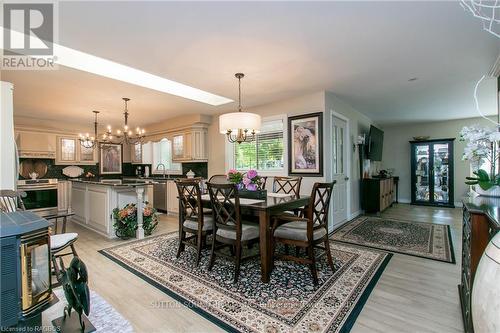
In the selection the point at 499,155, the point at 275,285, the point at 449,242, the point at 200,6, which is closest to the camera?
the point at 499,155

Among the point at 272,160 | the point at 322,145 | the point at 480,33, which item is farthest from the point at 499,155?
the point at 272,160

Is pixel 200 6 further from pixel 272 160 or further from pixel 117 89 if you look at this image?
pixel 272 160

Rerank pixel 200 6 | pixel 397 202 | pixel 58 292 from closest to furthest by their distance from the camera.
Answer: pixel 200 6
pixel 58 292
pixel 397 202

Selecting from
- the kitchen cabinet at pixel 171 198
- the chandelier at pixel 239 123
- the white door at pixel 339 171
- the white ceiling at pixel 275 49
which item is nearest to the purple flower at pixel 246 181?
the chandelier at pixel 239 123

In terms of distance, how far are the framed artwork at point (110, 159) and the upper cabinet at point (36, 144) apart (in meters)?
1.19

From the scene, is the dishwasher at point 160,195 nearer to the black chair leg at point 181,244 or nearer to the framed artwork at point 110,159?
the framed artwork at point 110,159

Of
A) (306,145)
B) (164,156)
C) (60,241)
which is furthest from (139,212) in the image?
(164,156)

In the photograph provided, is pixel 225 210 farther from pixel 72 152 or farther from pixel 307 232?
pixel 72 152

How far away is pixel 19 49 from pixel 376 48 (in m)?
3.90

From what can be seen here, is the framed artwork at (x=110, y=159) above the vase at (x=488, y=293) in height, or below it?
above

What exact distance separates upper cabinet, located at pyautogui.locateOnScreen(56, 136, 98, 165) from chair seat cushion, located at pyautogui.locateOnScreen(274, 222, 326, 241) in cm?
643

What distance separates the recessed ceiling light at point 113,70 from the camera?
286cm

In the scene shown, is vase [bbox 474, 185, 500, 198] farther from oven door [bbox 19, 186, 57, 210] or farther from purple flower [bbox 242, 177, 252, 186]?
oven door [bbox 19, 186, 57, 210]

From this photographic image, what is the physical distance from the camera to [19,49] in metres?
2.64
